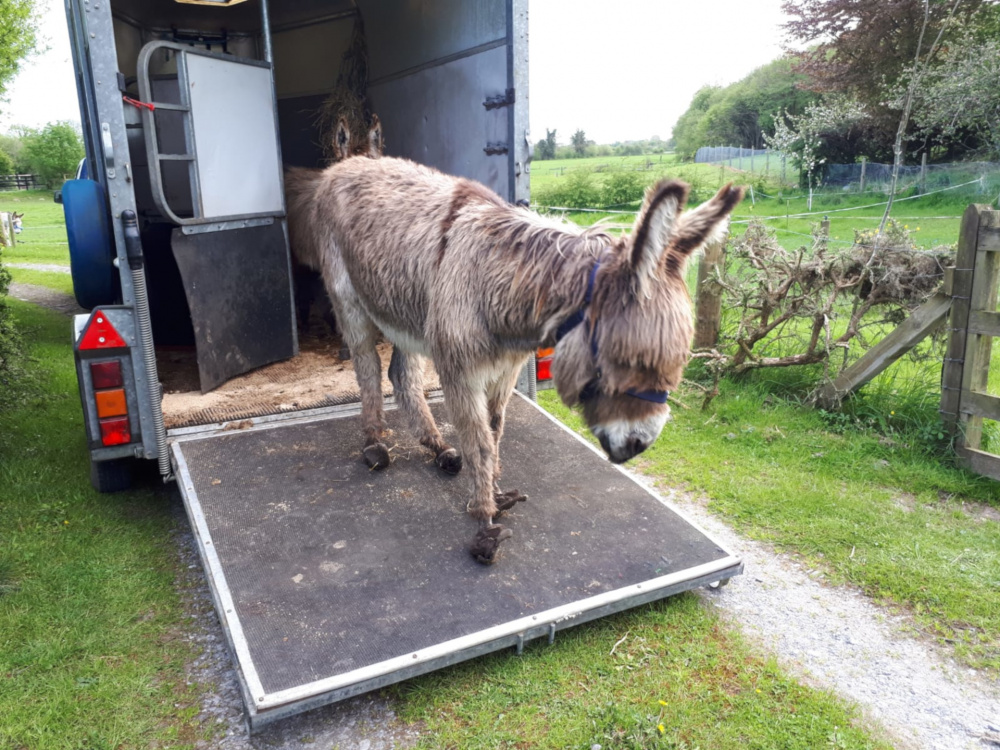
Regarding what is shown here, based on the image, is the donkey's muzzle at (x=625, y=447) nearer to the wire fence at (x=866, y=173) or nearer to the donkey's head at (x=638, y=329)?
the donkey's head at (x=638, y=329)

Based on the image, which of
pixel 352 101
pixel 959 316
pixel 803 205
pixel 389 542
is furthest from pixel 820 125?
pixel 389 542

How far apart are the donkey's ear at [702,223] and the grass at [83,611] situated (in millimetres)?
2445

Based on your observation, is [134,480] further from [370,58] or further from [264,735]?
[370,58]

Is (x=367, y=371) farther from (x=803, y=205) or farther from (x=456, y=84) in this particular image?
(x=803, y=205)

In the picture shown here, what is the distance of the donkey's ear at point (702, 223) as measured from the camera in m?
2.28

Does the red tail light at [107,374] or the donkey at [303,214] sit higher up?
the donkey at [303,214]

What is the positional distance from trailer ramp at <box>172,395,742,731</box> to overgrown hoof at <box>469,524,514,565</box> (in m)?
0.06

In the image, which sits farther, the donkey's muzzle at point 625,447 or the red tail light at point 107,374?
the red tail light at point 107,374

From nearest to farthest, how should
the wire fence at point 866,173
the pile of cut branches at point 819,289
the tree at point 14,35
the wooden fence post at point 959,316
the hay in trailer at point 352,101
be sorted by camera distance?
the wooden fence post at point 959,316, the pile of cut branches at point 819,289, the hay in trailer at point 352,101, the wire fence at point 866,173, the tree at point 14,35

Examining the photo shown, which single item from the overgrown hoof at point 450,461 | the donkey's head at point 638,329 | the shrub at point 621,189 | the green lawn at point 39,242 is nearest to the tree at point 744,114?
the shrub at point 621,189

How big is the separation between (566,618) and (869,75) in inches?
728

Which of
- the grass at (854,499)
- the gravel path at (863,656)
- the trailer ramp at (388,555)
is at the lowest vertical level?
the gravel path at (863,656)

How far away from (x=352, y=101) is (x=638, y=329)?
14.2ft

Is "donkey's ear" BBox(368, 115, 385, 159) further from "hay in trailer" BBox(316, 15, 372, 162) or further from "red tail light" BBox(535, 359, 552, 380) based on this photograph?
"red tail light" BBox(535, 359, 552, 380)
